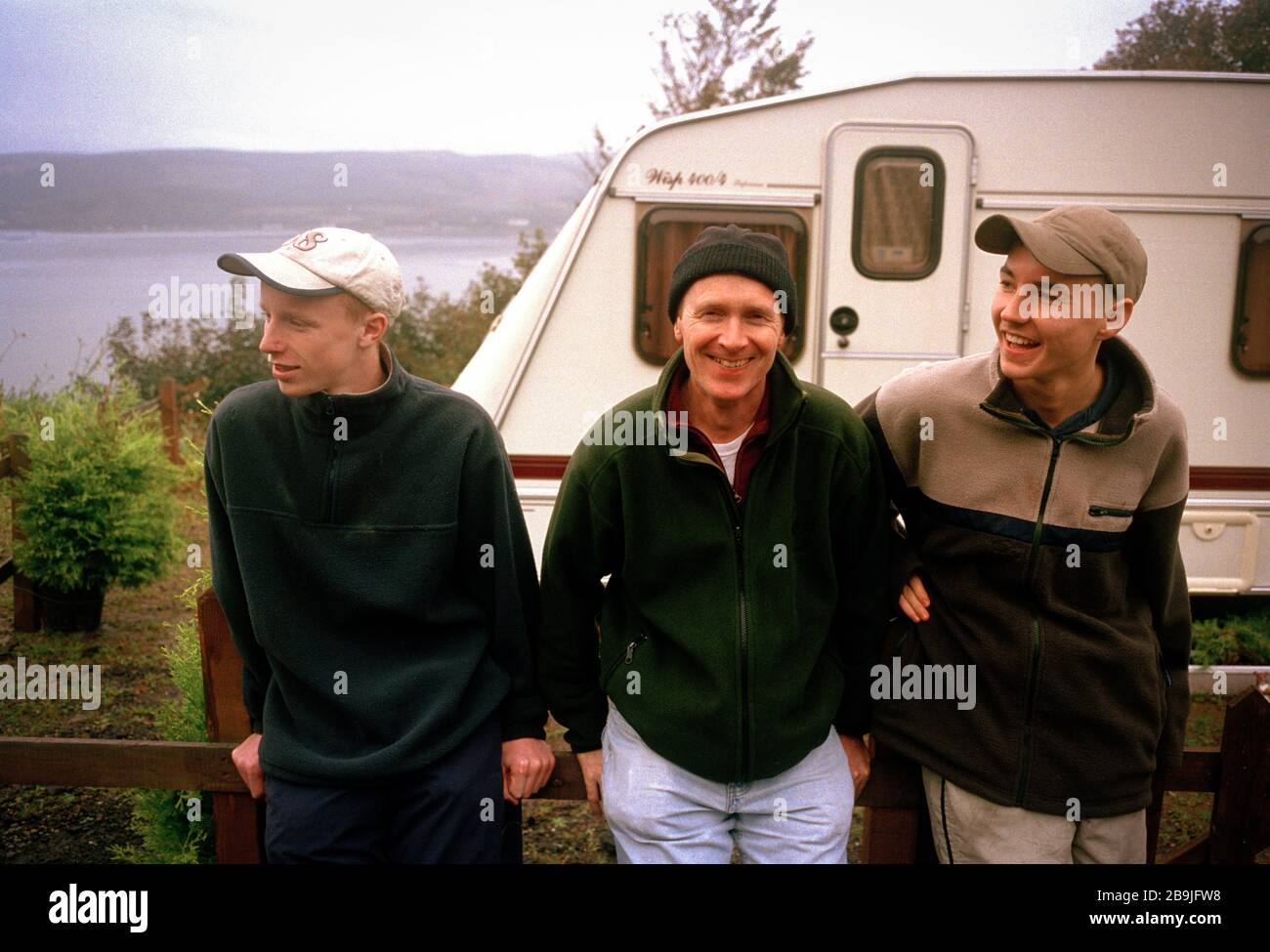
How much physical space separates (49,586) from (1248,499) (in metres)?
7.07

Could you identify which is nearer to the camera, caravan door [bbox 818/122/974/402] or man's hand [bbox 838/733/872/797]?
man's hand [bbox 838/733/872/797]

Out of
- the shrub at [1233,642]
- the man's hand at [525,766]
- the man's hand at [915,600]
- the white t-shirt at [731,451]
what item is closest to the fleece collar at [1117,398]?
the man's hand at [915,600]

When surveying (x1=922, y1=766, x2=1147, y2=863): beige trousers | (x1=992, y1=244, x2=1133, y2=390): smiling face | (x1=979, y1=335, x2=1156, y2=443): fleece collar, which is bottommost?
(x1=922, y1=766, x2=1147, y2=863): beige trousers

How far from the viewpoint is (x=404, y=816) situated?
219 centimetres

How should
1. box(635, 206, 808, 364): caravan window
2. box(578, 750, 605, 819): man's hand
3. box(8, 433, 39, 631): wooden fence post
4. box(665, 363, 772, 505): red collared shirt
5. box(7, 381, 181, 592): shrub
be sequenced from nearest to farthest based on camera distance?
1. box(665, 363, 772, 505): red collared shirt
2. box(578, 750, 605, 819): man's hand
3. box(635, 206, 808, 364): caravan window
4. box(7, 381, 181, 592): shrub
5. box(8, 433, 39, 631): wooden fence post

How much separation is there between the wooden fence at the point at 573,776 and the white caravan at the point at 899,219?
275 cm

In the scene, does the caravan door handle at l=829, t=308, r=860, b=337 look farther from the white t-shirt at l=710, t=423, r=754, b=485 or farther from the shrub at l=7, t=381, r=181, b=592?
the shrub at l=7, t=381, r=181, b=592

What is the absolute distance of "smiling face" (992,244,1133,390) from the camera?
205cm

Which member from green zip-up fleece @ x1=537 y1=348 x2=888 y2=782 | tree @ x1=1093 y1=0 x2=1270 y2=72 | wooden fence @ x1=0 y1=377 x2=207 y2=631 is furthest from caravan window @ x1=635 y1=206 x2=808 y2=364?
tree @ x1=1093 y1=0 x2=1270 y2=72

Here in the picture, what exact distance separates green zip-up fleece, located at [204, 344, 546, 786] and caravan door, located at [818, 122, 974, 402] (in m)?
3.27

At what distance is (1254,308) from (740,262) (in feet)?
14.1

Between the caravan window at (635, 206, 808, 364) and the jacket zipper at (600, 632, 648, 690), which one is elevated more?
the caravan window at (635, 206, 808, 364)

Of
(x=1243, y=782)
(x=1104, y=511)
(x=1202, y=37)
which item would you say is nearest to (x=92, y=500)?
(x=1104, y=511)
